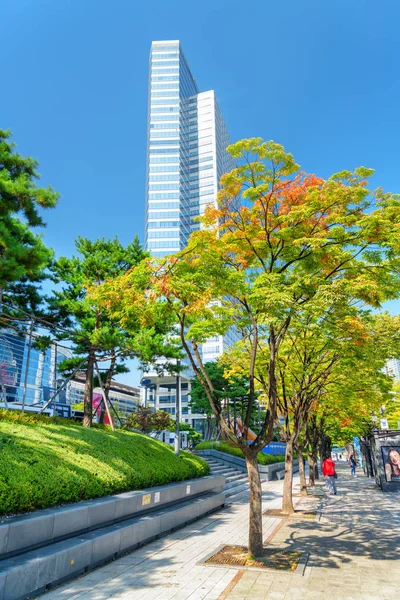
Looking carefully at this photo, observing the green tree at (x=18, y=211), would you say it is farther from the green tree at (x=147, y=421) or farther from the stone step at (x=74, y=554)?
the green tree at (x=147, y=421)

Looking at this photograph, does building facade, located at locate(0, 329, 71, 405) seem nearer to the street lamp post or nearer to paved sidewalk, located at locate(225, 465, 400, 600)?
the street lamp post

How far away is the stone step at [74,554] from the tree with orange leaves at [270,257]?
2.60 m

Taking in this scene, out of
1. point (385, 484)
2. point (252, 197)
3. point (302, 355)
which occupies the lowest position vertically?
point (385, 484)

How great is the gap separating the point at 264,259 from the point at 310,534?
7.48m

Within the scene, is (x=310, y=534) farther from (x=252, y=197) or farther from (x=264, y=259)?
(x=252, y=197)

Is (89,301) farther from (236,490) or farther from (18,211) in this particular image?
(236,490)

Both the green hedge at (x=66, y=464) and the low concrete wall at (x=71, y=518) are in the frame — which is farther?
the green hedge at (x=66, y=464)

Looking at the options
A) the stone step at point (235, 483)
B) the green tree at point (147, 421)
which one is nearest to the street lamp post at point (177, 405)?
the stone step at point (235, 483)

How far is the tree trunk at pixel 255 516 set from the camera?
327 inches

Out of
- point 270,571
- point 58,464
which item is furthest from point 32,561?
point 270,571

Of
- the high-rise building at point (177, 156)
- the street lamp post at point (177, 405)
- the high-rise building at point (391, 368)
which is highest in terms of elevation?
the high-rise building at point (177, 156)

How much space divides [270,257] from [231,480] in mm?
15179

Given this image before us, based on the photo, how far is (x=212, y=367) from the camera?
39.9m

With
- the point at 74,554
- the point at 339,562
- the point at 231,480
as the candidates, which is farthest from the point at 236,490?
the point at 74,554
